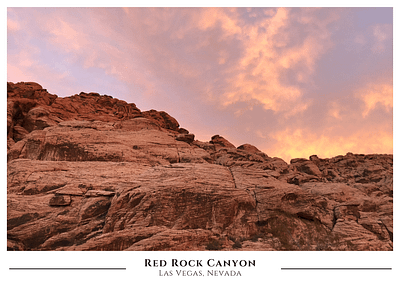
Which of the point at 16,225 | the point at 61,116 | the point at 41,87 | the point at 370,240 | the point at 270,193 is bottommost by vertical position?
the point at 370,240

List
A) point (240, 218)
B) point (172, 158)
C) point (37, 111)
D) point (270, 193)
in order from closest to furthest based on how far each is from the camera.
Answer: point (240, 218), point (270, 193), point (172, 158), point (37, 111)

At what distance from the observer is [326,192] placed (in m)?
28.9

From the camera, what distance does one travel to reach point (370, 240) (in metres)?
19.4

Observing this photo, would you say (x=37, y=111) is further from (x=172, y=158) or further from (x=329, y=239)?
(x=329, y=239)

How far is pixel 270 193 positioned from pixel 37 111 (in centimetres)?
3155

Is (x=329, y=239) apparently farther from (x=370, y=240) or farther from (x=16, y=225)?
(x=16, y=225)

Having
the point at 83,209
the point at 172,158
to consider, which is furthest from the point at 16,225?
the point at 172,158

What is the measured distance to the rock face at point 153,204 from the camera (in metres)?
18.2

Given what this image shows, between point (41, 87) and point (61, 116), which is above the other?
point (41, 87)

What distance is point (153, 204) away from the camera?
1934 centimetres

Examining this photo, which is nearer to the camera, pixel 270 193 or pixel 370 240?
pixel 370 240

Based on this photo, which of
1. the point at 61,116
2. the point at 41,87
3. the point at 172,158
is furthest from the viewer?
the point at 41,87

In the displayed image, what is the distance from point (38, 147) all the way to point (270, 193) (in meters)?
24.2

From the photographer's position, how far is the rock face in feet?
59.6
